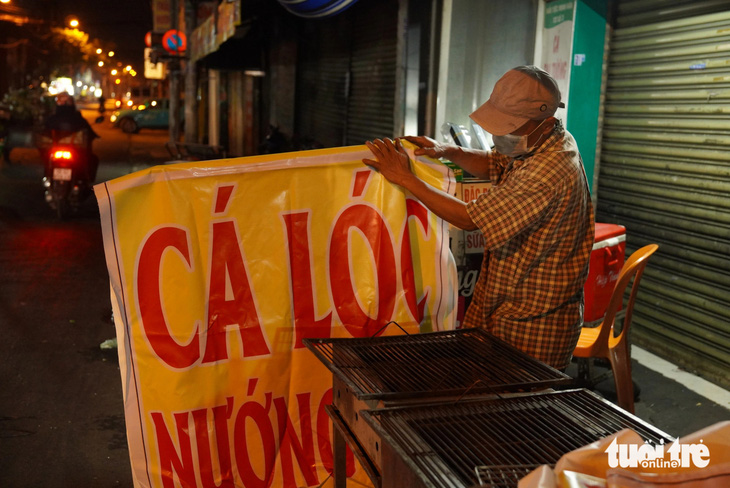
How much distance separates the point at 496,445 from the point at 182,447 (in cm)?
147

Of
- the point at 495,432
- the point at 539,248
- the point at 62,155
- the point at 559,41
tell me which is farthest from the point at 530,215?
the point at 62,155

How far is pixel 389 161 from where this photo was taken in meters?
3.10

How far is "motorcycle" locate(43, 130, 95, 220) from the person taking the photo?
1149cm

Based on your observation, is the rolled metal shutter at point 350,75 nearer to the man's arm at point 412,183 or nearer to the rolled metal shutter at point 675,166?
the rolled metal shutter at point 675,166

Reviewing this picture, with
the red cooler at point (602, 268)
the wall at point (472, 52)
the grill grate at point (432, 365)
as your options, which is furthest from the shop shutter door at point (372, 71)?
the grill grate at point (432, 365)

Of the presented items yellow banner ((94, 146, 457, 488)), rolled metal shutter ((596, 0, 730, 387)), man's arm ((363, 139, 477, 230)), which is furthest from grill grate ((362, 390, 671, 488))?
rolled metal shutter ((596, 0, 730, 387))

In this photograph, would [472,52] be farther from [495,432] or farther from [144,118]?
[144,118]

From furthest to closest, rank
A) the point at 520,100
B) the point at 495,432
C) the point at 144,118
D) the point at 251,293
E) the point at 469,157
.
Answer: the point at 144,118
the point at 469,157
the point at 251,293
the point at 520,100
the point at 495,432

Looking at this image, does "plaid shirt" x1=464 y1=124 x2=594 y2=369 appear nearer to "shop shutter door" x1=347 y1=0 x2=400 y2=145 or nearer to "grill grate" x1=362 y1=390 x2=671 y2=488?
"grill grate" x1=362 y1=390 x2=671 y2=488

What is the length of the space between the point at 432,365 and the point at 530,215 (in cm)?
69

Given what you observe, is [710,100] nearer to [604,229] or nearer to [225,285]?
[604,229]

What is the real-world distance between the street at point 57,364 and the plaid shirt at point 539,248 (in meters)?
2.40

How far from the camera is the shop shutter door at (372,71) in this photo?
10.8 m

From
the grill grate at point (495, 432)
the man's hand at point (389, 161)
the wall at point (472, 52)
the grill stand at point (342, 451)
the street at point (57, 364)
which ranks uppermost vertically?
the wall at point (472, 52)
